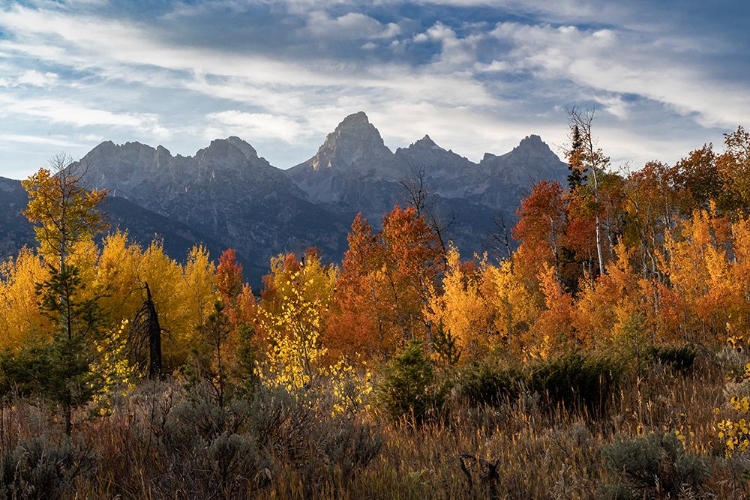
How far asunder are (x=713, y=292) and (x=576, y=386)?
1484cm

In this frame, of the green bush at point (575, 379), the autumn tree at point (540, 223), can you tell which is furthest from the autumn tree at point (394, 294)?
the green bush at point (575, 379)

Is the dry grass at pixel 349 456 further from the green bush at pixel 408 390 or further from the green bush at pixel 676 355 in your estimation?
the green bush at pixel 676 355

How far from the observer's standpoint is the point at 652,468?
3684 mm

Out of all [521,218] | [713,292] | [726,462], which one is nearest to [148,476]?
[726,462]

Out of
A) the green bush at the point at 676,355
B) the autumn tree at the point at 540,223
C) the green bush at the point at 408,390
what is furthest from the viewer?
the autumn tree at the point at 540,223

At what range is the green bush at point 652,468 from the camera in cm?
357

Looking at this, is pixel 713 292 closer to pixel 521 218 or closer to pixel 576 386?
pixel 576 386

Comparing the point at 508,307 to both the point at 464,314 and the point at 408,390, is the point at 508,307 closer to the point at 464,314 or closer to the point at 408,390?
the point at 464,314

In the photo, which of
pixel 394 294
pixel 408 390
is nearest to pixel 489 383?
pixel 408 390

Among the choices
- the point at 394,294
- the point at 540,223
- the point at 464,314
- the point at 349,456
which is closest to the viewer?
the point at 349,456

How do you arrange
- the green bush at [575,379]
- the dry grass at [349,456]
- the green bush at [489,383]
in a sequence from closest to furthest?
the dry grass at [349,456] → the green bush at [575,379] → the green bush at [489,383]

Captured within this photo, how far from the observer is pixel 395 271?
25766 mm

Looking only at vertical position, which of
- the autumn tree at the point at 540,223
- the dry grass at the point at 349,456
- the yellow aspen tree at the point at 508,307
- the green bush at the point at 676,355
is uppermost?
the autumn tree at the point at 540,223

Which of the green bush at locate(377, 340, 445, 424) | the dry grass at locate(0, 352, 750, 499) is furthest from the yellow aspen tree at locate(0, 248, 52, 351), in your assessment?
the green bush at locate(377, 340, 445, 424)
